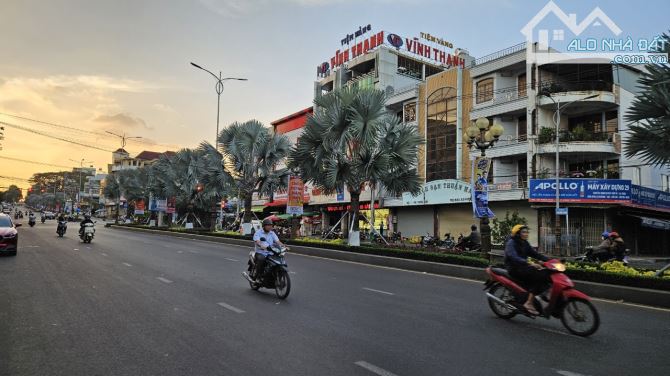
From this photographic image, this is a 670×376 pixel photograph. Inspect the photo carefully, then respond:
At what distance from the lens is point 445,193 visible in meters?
33.0

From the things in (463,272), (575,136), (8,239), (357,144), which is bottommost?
(463,272)

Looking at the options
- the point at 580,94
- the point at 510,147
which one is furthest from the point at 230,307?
the point at 580,94

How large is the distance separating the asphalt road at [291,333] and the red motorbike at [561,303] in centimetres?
21

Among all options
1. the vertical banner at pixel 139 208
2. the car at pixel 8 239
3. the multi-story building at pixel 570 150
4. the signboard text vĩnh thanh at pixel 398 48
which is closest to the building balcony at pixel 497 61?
the multi-story building at pixel 570 150

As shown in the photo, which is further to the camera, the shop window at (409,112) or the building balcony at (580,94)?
the shop window at (409,112)

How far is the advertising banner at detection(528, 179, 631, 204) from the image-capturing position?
85.3 feet

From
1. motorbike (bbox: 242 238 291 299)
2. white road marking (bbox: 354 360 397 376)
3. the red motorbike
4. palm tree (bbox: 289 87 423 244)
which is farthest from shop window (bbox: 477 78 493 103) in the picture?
white road marking (bbox: 354 360 397 376)

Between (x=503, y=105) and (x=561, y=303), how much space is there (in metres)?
26.5

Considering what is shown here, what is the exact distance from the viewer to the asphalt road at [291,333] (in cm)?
498

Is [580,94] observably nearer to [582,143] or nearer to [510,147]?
[582,143]

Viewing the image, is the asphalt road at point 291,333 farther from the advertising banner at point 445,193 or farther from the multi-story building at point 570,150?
the advertising banner at point 445,193

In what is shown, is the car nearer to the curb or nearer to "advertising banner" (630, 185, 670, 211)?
the curb

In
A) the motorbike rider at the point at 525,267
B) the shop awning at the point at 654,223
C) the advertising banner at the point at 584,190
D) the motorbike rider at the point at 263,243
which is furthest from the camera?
the shop awning at the point at 654,223

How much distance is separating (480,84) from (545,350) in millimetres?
30099
